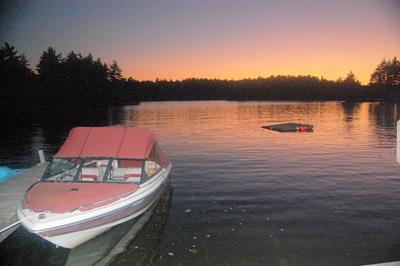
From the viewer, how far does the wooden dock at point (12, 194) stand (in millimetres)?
12235

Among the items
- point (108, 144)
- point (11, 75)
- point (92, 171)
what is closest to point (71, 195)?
point (108, 144)

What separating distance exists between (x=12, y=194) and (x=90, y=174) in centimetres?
351

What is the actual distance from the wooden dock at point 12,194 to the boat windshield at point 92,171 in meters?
1.76

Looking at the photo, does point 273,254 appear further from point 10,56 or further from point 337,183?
point 10,56

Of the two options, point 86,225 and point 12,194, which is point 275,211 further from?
point 12,194

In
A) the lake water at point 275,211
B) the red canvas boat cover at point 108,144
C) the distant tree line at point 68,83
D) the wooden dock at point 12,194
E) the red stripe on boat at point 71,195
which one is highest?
the distant tree line at point 68,83

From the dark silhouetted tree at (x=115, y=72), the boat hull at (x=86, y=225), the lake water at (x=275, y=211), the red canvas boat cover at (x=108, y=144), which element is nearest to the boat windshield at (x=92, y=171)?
the red canvas boat cover at (x=108, y=144)

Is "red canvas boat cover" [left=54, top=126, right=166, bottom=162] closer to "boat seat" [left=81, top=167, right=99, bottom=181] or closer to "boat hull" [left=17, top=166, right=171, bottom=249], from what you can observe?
"boat seat" [left=81, top=167, right=99, bottom=181]

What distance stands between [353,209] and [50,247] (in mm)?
13712

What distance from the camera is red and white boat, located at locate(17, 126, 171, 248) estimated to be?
34.4ft

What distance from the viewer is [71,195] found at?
1173 centimetres

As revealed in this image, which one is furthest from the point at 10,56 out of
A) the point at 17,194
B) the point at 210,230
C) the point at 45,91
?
the point at 210,230

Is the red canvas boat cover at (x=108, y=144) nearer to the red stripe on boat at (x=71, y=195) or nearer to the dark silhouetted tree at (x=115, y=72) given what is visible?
the red stripe on boat at (x=71, y=195)

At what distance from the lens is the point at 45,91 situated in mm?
107875
